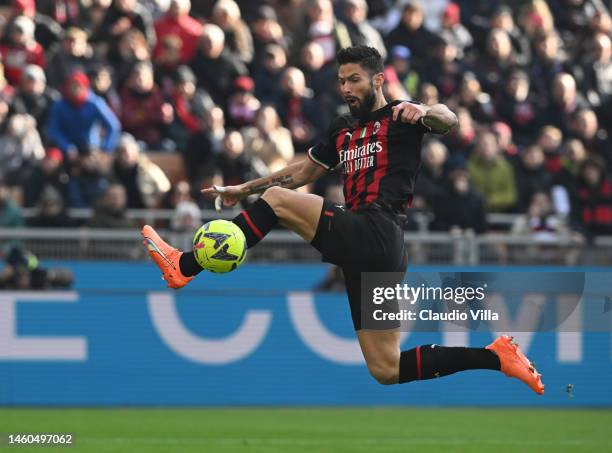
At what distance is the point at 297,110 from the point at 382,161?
25.8 ft

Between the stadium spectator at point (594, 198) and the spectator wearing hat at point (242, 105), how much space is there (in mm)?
4251

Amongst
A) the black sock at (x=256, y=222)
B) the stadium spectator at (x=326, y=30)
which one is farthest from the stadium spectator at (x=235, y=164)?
the black sock at (x=256, y=222)

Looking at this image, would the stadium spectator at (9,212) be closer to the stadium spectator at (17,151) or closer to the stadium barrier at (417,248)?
the stadium barrier at (417,248)

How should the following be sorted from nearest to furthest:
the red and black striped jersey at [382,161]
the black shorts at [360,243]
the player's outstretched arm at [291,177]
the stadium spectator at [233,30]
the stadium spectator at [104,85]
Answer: the black shorts at [360,243] < the red and black striped jersey at [382,161] < the player's outstretched arm at [291,177] < the stadium spectator at [104,85] < the stadium spectator at [233,30]

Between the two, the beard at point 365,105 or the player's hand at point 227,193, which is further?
the player's hand at point 227,193

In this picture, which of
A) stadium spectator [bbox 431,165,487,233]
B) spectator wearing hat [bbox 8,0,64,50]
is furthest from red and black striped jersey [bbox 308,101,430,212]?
spectator wearing hat [bbox 8,0,64,50]

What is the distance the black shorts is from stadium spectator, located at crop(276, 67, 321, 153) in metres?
7.70

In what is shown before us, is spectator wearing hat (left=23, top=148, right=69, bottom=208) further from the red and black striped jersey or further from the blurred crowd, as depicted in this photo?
the red and black striped jersey

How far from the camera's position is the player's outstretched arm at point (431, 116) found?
788cm

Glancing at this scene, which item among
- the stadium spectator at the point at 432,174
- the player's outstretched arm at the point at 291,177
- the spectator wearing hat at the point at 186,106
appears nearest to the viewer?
the player's outstretched arm at the point at 291,177

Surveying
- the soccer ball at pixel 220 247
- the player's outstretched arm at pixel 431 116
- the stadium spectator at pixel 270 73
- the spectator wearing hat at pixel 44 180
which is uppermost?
the stadium spectator at pixel 270 73

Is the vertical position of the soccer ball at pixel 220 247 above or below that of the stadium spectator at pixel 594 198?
below

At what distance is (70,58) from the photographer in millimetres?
15789

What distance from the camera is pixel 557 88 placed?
1733 centimetres
